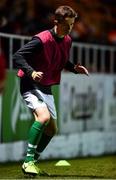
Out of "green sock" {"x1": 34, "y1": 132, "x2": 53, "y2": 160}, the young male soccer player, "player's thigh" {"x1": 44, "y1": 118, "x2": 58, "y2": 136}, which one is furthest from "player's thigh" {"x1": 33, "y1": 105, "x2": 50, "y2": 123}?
"green sock" {"x1": 34, "y1": 132, "x2": 53, "y2": 160}

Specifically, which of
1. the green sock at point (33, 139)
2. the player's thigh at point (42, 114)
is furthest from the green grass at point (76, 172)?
the player's thigh at point (42, 114)

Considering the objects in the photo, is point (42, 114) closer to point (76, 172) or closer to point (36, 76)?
point (36, 76)

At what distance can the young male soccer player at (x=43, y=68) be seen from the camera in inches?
408

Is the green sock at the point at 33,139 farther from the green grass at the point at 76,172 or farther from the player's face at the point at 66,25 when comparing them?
the player's face at the point at 66,25

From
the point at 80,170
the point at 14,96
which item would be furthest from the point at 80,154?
the point at 80,170

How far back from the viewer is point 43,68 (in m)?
10.7

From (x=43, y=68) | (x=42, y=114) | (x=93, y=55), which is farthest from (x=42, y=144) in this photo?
(x=93, y=55)

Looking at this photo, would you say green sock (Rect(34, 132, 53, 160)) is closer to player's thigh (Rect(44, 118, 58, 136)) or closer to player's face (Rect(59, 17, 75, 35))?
player's thigh (Rect(44, 118, 58, 136))

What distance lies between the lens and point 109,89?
20.5m

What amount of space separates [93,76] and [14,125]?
428 centimetres

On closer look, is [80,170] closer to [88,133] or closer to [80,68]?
[80,68]

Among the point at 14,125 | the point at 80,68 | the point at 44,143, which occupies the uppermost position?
the point at 80,68

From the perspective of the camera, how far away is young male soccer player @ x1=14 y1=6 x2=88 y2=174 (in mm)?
10375

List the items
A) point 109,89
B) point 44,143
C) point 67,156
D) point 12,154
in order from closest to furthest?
point 44,143
point 12,154
point 67,156
point 109,89
